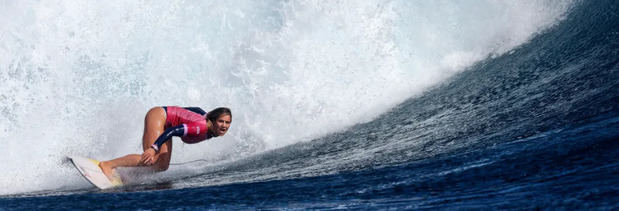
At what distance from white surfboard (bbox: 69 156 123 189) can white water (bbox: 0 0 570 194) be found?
2.40m

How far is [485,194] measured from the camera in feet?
9.86

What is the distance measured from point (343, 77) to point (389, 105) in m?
3.02

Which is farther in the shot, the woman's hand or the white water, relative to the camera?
the white water

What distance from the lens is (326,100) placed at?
1227 cm

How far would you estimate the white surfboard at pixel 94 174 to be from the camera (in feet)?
18.9

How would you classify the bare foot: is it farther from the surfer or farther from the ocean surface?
the ocean surface

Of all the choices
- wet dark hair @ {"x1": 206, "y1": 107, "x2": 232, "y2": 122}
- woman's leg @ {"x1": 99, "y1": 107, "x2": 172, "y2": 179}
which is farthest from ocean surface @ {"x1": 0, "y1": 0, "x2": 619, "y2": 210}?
wet dark hair @ {"x1": 206, "y1": 107, "x2": 232, "y2": 122}

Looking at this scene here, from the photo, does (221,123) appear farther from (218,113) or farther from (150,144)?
(150,144)

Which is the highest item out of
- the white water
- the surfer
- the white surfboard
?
the white water

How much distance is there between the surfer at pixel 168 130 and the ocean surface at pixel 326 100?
231mm

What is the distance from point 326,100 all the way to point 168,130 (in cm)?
612

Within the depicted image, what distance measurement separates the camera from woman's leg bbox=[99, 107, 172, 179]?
6422 millimetres

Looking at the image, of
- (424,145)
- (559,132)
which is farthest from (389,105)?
(559,132)

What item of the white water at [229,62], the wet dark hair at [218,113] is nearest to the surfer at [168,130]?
the wet dark hair at [218,113]
